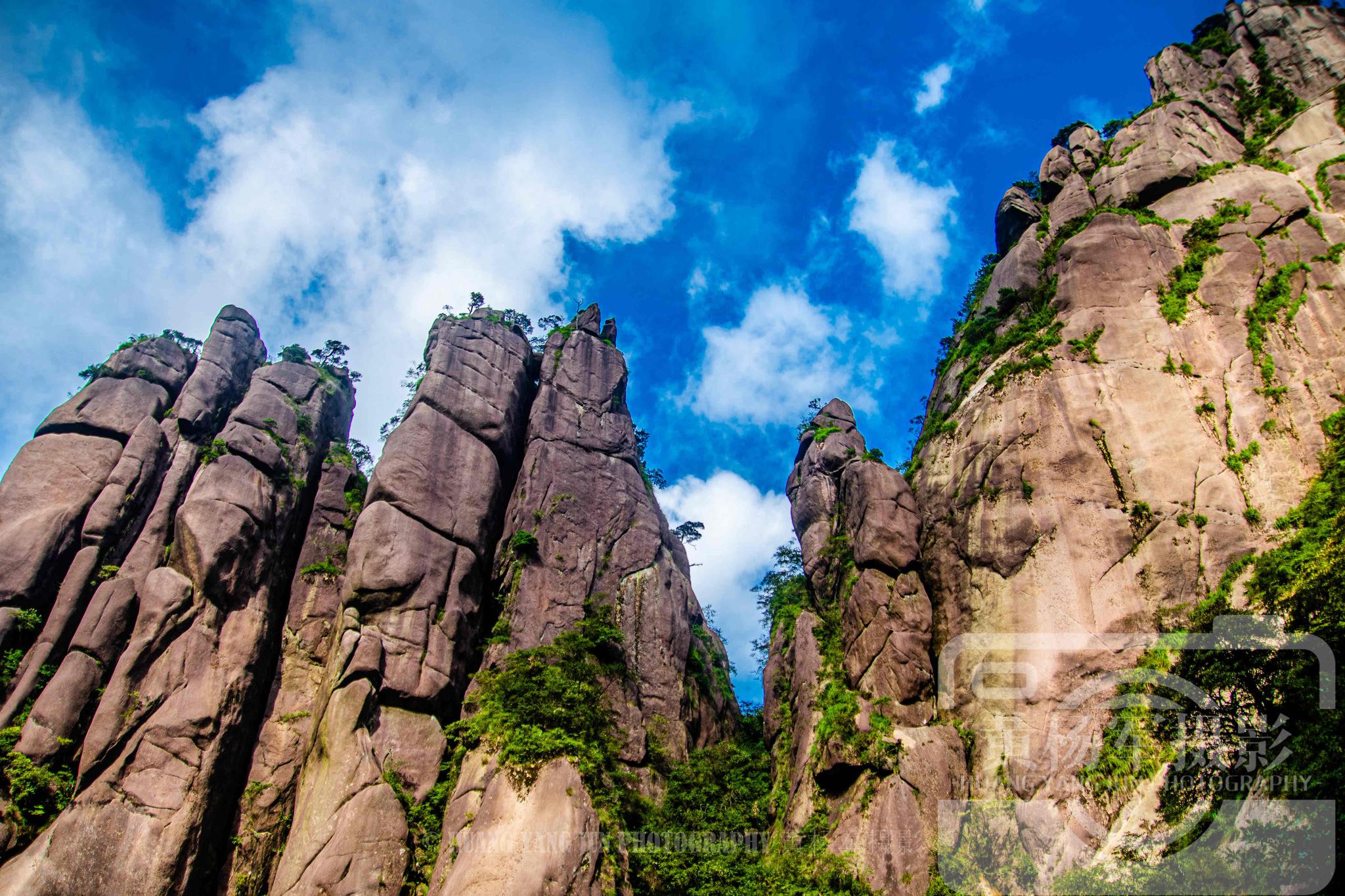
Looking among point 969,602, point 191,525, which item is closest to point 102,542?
point 191,525

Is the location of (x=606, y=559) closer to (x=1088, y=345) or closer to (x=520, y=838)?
(x=520, y=838)

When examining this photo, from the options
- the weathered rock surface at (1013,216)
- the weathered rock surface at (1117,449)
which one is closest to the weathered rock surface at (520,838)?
the weathered rock surface at (1117,449)

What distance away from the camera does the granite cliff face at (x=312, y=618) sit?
20.6 meters

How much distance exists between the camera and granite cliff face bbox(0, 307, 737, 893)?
20.6 meters

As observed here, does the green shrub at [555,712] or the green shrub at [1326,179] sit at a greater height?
the green shrub at [1326,179]

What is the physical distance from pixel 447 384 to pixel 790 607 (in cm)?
1614

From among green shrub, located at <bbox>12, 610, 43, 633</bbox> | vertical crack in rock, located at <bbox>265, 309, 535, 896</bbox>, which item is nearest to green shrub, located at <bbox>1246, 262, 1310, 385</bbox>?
vertical crack in rock, located at <bbox>265, 309, 535, 896</bbox>

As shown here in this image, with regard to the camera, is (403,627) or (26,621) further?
(403,627)

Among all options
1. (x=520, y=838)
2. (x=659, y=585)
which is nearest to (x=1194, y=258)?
(x=659, y=585)

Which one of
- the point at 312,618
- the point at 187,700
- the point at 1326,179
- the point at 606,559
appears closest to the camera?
the point at 187,700

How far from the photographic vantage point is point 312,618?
27328 mm

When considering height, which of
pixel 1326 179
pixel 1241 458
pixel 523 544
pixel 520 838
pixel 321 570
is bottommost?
pixel 520 838

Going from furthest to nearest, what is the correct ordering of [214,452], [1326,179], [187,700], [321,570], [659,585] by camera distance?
[659,585], [321,570], [214,452], [1326,179], [187,700]

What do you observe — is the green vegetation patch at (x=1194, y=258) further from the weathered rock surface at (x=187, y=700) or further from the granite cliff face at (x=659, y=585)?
the weathered rock surface at (x=187, y=700)
